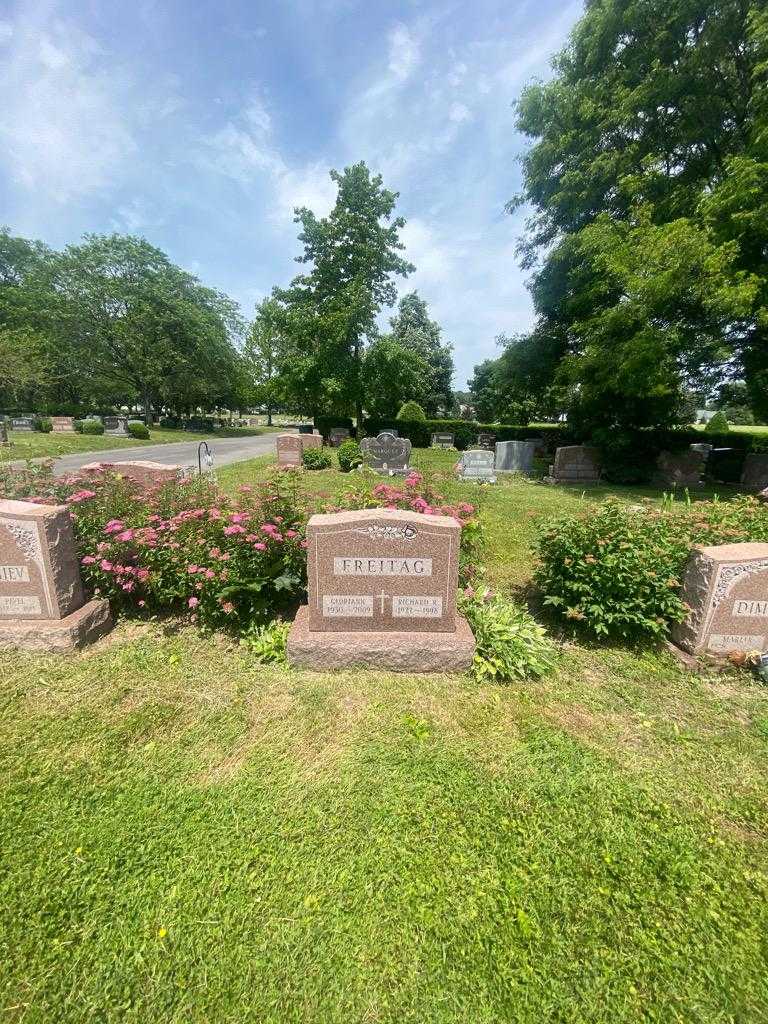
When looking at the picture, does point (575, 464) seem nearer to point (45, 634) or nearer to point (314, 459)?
point (314, 459)

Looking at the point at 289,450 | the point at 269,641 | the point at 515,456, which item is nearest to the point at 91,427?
the point at 289,450

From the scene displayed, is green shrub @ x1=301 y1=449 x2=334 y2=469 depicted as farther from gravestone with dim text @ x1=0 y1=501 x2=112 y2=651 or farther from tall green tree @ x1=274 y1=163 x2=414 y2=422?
gravestone with dim text @ x1=0 y1=501 x2=112 y2=651

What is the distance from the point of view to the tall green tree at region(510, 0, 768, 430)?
10.1 metres

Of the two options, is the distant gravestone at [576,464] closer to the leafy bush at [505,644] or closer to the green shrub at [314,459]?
the green shrub at [314,459]

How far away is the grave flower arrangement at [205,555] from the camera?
3750 millimetres

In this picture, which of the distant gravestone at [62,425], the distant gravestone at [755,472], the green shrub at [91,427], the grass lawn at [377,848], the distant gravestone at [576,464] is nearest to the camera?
the grass lawn at [377,848]

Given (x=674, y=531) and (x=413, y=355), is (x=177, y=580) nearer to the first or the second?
(x=674, y=531)

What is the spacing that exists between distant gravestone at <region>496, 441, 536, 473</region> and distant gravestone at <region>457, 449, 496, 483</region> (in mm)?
2304

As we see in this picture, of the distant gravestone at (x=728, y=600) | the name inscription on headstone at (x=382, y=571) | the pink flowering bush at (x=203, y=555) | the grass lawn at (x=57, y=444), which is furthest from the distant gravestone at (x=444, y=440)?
the name inscription on headstone at (x=382, y=571)

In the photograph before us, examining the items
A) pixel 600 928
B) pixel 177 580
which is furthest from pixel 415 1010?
pixel 177 580

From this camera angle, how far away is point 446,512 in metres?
4.43

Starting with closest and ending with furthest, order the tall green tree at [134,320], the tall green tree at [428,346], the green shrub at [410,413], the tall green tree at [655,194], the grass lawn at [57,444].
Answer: the tall green tree at [655,194] < the grass lawn at [57,444] < the green shrub at [410,413] < the tall green tree at [134,320] < the tall green tree at [428,346]

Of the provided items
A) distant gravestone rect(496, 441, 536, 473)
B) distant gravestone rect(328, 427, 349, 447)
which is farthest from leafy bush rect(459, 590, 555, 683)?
distant gravestone rect(328, 427, 349, 447)

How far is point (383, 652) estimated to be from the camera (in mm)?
3438
